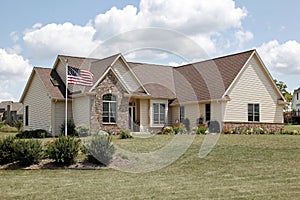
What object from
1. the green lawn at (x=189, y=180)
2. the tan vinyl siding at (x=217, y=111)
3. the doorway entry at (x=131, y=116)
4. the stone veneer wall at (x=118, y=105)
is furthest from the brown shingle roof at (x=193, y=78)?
the green lawn at (x=189, y=180)

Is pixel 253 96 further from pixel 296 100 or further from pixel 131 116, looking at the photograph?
pixel 296 100

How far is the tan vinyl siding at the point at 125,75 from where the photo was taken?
3366 centimetres

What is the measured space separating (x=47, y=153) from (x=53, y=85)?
16167mm

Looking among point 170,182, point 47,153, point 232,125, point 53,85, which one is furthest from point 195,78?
point 170,182

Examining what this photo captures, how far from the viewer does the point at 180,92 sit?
37812 millimetres

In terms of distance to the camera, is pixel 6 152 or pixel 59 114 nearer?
pixel 6 152

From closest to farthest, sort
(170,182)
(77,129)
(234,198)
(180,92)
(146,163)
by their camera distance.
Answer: (234,198) → (170,182) → (146,163) → (77,129) → (180,92)

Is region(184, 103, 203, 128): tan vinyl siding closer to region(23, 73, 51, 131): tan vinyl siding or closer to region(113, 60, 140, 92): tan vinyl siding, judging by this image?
region(113, 60, 140, 92): tan vinyl siding

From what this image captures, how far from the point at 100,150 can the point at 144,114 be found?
16837 mm

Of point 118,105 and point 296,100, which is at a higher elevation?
point 296,100

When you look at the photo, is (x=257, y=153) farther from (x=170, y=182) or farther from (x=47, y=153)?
(x=47, y=153)

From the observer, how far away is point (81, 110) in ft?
106

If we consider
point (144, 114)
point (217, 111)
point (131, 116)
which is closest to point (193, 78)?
point (217, 111)

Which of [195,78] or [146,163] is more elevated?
[195,78]
